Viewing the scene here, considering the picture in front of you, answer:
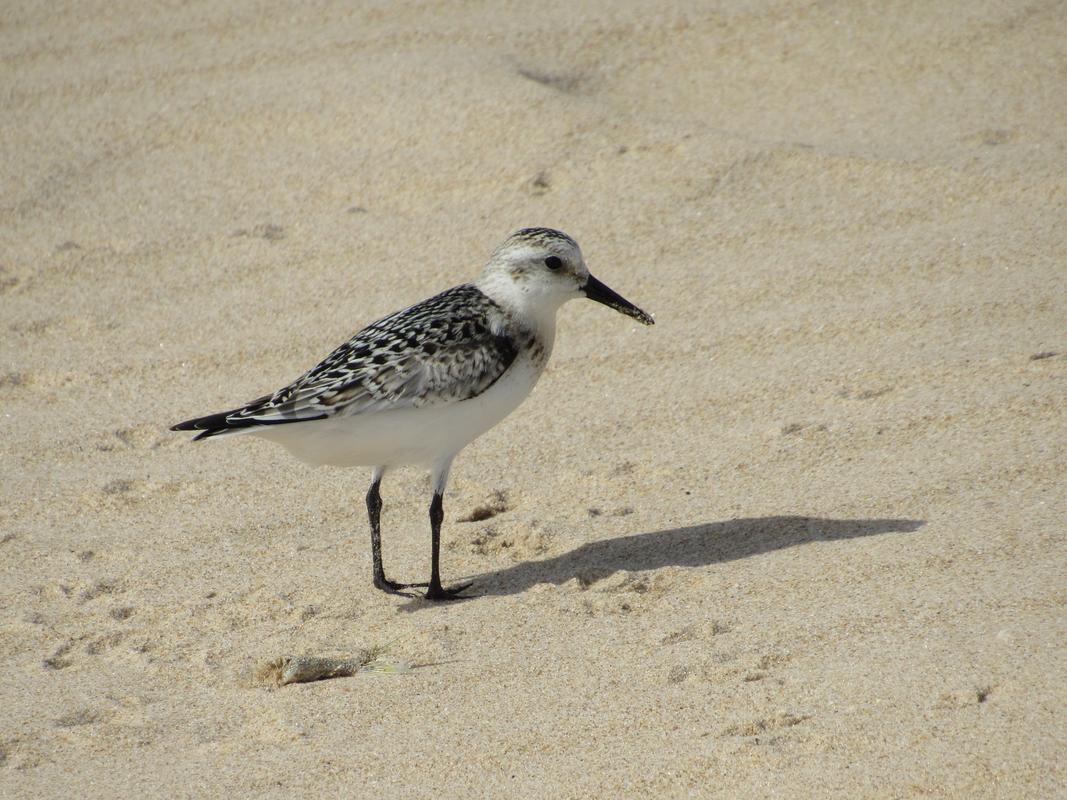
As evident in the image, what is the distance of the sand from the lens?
4.18 meters

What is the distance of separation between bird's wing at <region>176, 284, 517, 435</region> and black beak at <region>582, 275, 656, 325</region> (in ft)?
1.63

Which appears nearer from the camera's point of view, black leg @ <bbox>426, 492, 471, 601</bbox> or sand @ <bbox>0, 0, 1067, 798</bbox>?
sand @ <bbox>0, 0, 1067, 798</bbox>

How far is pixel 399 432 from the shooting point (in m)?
5.23

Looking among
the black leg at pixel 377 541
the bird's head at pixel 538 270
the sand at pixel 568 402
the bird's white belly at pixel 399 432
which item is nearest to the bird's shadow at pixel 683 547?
the sand at pixel 568 402

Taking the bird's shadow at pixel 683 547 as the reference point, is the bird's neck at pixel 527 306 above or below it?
above

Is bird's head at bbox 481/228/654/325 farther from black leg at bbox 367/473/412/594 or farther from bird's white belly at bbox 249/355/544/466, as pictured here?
black leg at bbox 367/473/412/594

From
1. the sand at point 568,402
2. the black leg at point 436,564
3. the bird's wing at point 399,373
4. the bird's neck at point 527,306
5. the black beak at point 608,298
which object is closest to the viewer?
the sand at point 568,402

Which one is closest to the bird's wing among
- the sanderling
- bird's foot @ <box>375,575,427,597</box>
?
the sanderling

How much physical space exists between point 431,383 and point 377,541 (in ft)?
2.37

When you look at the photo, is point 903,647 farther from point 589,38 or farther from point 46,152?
point 46,152

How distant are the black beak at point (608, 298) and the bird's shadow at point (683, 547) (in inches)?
38.4

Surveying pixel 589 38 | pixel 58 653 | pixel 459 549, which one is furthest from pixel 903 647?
A: pixel 589 38

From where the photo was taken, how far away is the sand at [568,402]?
4.18 metres

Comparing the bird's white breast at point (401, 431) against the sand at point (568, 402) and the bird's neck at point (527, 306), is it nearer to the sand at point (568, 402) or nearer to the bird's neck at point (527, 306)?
the bird's neck at point (527, 306)
